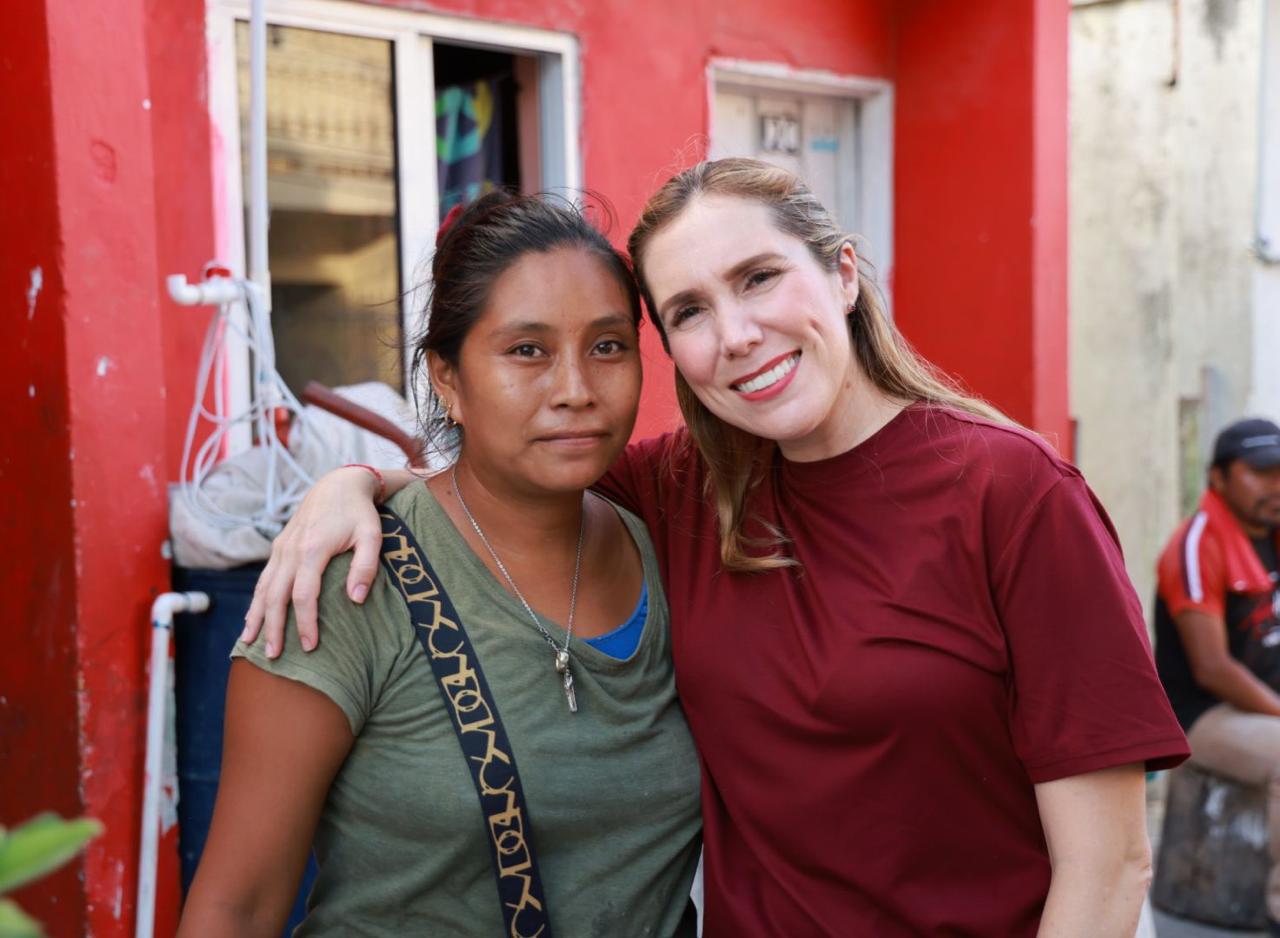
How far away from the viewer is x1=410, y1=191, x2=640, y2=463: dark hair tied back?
6.56ft

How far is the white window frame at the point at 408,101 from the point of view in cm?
385

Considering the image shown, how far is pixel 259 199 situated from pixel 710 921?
90.9 inches

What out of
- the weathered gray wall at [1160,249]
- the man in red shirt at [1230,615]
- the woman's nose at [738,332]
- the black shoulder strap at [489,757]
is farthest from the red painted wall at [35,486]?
the weathered gray wall at [1160,249]

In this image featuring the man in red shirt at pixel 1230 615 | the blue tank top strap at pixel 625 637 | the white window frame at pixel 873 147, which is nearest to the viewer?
the blue tank top strap at pixel 625 637

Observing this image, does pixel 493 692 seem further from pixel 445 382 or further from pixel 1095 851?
pixel 1095 851

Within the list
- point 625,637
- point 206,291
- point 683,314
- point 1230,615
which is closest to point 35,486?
point 206,291

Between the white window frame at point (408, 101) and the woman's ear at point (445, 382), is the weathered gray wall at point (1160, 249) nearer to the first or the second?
the white window frame at point (408, 101)

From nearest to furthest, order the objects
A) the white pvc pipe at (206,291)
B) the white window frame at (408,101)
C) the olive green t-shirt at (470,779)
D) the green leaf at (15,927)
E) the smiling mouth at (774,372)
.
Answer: the green leaf at (15,927), the olive green t-shirt at (470,779), the smiling mouth at (774,372), the white pvc pipe at (206,291), the white window frame at (408,101)

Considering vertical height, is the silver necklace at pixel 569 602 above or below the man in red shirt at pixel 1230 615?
above

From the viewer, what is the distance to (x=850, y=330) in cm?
208

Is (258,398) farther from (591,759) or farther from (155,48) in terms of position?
(591,759)

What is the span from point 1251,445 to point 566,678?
12.2ft

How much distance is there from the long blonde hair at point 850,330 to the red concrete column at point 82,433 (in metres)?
1.54

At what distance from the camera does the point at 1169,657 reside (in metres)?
4.78
